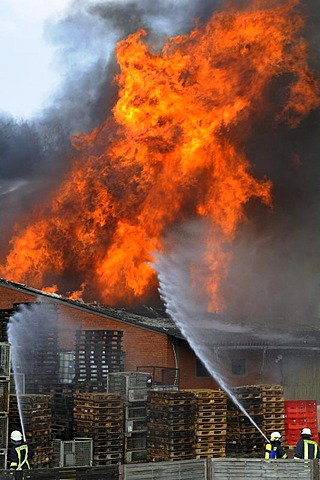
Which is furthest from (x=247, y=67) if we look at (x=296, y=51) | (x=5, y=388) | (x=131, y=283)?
(x=5, y=388)

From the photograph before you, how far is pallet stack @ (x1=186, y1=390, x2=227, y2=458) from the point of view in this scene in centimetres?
2242

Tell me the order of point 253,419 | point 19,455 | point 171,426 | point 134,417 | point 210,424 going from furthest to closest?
point 253,419
point 134,417
point 210,424
point 171,426
point 19,455

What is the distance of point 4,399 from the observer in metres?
20.0

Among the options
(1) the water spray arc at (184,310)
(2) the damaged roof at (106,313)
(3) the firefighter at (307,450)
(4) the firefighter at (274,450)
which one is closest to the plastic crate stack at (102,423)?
(1) the water spray arc at (184,310)

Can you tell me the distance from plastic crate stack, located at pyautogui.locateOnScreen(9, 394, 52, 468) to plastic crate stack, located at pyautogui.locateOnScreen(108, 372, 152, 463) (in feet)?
9.35

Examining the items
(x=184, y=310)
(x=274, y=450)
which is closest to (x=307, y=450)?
(x=274, y=450)

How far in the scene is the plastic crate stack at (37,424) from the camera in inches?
811

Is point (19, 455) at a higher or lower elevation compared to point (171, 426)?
lower

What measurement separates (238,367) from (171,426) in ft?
42.1

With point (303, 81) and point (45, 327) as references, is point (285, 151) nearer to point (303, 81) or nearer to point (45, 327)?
point (303, 81)

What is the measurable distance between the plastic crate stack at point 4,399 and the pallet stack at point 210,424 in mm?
Result: 5729

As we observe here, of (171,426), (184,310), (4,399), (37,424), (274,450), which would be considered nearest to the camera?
(274,450)

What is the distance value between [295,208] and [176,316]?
53.0 ft

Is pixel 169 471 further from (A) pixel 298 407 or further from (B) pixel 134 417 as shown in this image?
(A) pixel 298 407
